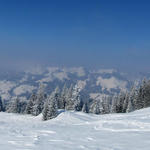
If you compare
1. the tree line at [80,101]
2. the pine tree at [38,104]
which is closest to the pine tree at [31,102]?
the tree line at [80,101]

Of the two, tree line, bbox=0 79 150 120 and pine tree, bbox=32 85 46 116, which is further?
pine tree, bbox=32 85 46 116

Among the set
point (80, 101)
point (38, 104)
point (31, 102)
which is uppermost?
point (80, 101)

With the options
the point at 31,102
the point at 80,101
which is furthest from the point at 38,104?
the point at 80,101

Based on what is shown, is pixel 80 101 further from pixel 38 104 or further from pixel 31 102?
pixel 31 102

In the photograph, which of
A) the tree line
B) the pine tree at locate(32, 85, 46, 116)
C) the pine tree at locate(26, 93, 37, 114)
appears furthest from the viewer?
the pine tree at locate(26, 93, 37, 114)

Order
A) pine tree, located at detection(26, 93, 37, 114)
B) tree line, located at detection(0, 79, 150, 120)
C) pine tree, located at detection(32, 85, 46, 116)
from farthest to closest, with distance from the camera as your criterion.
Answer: pine tree, located at detection(26, 93, 37, 114) → pine tree, located at detection(32, 85, 46, 116) → tree line, located at detection(0, 79, 150, 120)

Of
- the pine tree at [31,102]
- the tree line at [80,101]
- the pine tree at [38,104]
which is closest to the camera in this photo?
the tree line at [80,101]

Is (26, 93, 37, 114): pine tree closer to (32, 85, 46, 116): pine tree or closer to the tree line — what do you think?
the tree line

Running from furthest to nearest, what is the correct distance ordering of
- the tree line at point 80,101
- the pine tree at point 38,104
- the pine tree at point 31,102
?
the pine tree at point 31,102 < the pine tree at point 38,104 < the tree line at point 80,101

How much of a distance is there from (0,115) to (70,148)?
44567 mm

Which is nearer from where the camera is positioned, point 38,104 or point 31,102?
point 38,104

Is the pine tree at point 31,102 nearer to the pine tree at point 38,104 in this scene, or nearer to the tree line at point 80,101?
the tree line at point 80,101

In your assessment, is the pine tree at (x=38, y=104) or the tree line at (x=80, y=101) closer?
the tree line at (x=80, y=101)

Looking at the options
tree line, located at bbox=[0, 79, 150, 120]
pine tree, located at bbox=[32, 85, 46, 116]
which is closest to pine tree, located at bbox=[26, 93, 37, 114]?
tree line, located at bbox=[0, 79, 150, 120]
